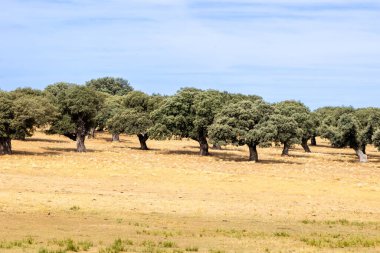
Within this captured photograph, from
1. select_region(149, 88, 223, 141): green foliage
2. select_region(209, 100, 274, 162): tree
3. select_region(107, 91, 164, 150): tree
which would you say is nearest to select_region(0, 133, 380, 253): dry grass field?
select_region(209, 100, 274, 162): tree

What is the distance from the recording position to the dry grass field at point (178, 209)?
72.9ft

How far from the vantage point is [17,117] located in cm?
7981

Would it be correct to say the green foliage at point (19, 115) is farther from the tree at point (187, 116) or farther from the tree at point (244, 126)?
the tree at point (244, 126)

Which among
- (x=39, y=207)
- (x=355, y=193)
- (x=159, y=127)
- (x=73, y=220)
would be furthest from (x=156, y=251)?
(x=159, y=127)

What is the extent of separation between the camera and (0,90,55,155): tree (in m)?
79.0

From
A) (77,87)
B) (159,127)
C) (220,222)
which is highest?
(77,87)

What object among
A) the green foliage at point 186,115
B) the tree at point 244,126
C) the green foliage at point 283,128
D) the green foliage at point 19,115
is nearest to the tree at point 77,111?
the green foliage at point 19,115

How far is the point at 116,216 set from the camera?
1248 inches

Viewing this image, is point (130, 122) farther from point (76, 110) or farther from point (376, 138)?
point (376, 138)

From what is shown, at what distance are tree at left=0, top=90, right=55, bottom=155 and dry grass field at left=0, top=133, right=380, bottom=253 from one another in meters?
8.82

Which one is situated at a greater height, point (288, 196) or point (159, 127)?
point (159, 127)

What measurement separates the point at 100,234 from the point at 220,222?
8141 mm

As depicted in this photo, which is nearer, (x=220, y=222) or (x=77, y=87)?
(x=220, y=222)

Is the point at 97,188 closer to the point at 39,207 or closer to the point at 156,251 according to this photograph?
the point at 39,207
